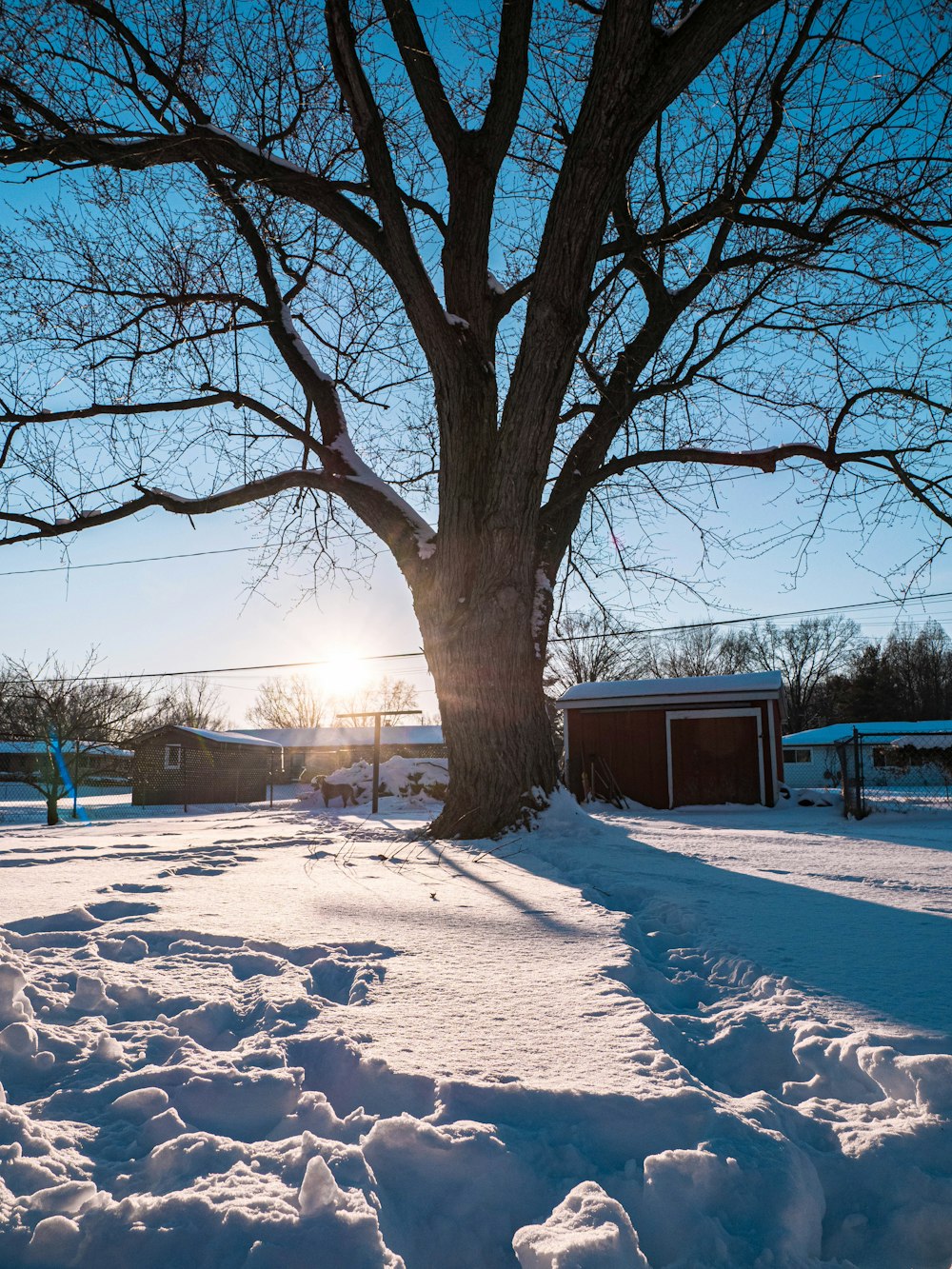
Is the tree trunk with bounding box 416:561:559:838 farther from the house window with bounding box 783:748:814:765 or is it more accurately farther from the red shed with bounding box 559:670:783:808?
the house window with bounding box 783:748:814:765

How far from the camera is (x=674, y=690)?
16625mm

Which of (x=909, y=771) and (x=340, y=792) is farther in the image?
(x=909, y=771)

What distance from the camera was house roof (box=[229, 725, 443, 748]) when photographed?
41.0 metres

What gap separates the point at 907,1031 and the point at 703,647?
51.9 m

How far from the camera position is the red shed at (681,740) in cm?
1620

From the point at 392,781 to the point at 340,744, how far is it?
25.4 metres

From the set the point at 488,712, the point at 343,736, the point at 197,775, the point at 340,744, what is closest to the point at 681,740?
the point at 488,712

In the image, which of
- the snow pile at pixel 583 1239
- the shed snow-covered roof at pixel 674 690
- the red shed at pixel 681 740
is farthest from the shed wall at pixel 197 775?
the snow pile at pixel 583 1239

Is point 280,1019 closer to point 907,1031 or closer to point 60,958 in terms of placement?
point 60,958

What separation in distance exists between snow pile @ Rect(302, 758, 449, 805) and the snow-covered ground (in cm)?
1538

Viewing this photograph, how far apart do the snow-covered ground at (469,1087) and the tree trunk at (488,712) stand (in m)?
2.97

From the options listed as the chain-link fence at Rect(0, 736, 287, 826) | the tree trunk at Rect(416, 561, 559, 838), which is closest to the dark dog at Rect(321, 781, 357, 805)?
the chain-link fence at Rect(0, 736, 287, 826)

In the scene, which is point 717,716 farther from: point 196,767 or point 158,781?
point 158,781

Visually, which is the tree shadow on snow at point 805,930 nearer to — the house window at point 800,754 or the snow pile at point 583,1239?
the snow pile at point 583,1239
